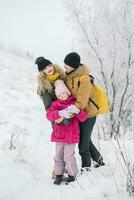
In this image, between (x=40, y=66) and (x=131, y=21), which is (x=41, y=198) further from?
(x=131, y=21)

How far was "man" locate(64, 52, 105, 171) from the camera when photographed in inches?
228

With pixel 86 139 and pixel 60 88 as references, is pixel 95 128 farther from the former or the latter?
pixel 60 88

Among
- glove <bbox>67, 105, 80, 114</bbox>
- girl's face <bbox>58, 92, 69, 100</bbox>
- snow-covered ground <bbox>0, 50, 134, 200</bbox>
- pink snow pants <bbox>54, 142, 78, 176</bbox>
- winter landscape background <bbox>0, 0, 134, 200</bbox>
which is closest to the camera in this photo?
snow-covered ground <bbox>0, 50, 134, 200</bbox>

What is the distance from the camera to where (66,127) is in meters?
5.94

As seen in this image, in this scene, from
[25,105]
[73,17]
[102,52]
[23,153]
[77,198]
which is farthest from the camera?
[102,52]

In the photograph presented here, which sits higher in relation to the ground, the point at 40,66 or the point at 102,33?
the point at 102,33

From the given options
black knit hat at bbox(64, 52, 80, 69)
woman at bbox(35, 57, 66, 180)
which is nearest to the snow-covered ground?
woman at bbox(35, 57, 66, 180)

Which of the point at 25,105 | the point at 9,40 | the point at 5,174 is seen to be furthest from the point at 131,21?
the point at 9,40

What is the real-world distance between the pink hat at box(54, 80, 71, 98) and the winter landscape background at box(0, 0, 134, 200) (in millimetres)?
843

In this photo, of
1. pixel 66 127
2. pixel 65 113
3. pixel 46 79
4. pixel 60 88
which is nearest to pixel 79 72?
pixel 60 88

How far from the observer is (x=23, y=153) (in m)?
7.55

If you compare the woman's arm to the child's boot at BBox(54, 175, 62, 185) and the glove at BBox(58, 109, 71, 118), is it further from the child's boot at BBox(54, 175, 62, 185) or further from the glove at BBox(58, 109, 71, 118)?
the child's boot at BBox(54, 175, 62, 185)

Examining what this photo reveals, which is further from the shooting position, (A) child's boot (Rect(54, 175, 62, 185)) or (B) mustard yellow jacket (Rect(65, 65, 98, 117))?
(A) child's boot (Rect(54, 175, 62, 185))

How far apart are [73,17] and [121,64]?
3.19 metres
